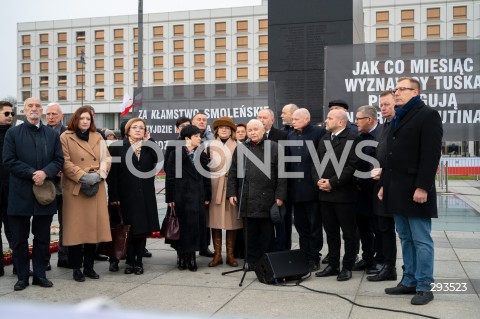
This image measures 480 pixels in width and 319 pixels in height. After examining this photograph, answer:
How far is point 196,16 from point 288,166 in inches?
2931

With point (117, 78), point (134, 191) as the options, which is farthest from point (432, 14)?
point (134, 191)

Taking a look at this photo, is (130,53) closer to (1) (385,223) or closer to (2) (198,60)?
(2) (198,60)

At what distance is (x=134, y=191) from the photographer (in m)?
6.58

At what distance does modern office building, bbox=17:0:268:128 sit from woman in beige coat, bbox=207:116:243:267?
68.9 meters

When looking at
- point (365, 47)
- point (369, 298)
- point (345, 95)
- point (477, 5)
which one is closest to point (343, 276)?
point (369, 298)

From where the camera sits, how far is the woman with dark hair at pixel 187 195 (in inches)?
263

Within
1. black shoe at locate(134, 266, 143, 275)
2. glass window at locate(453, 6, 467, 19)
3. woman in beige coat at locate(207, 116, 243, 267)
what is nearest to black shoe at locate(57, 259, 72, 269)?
black shoe at locate(134, 266, 143, 275)

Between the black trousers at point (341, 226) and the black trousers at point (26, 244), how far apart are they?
313cm

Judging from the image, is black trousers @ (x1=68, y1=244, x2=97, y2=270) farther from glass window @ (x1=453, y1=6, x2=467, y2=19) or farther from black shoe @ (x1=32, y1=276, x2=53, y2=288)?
glass window @ (x1=453, y1=6, x2=467, y2=19)

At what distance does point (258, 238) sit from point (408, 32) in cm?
7054

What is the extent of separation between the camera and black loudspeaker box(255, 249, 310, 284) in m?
5.81

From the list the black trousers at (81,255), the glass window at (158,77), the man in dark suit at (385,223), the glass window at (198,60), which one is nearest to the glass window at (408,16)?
the glass window at (198,60)

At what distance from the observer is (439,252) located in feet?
24.7

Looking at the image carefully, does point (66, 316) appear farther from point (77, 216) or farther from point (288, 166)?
point (288, 166)
